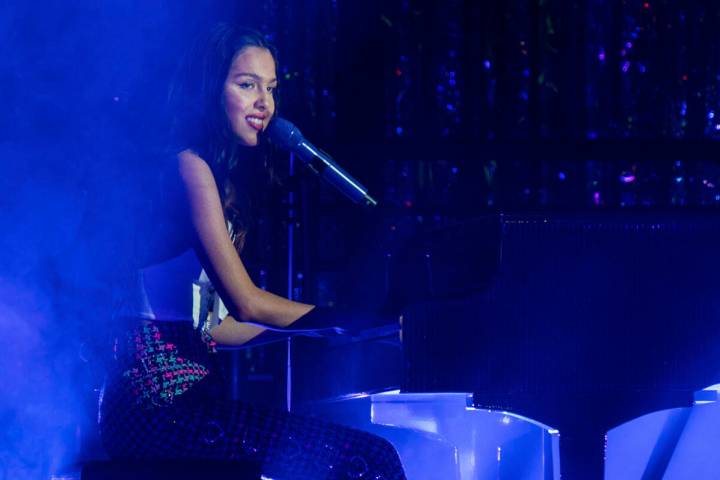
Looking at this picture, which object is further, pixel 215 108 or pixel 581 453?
pixel 215 108

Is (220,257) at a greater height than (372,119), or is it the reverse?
(372,119)

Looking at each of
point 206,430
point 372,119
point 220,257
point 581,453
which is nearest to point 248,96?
point 220,257

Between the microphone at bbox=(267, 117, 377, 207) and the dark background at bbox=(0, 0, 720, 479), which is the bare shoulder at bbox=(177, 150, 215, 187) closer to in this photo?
the microphone at bbox=(267, 117, 377, 207)

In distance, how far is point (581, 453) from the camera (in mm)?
1543

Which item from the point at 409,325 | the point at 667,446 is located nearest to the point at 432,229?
the point at 409,325

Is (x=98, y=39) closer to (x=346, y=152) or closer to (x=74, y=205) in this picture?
(x=74, y=205)

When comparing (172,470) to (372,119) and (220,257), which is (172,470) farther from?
(372,119)

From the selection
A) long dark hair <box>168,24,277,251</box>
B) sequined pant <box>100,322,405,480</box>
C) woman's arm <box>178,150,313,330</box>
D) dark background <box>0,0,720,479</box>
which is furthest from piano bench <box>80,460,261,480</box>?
dark background <box>0,0,720,479</box>

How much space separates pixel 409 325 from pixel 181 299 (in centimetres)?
42

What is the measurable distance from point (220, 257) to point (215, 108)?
13.3 inches

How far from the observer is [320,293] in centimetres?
346

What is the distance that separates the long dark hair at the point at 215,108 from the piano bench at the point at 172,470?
477 mm

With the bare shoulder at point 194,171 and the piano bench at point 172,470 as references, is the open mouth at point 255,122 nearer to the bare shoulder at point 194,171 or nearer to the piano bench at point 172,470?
the bare shoulder at point 194,171

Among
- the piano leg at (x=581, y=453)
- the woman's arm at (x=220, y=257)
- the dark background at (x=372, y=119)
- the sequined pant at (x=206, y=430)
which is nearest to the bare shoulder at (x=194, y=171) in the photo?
the woman's arm at (x=220, y=257)
